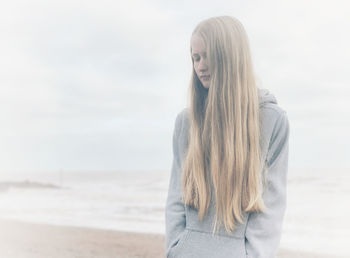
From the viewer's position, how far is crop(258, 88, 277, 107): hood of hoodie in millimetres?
1256

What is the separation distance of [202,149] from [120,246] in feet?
17.1

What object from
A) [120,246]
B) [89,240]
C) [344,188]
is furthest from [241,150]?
[344,188]

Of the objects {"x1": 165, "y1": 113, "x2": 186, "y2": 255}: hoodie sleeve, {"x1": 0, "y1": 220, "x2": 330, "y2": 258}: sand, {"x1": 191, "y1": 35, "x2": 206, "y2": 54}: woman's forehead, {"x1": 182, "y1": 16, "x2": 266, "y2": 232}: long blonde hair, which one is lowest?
{"x1": 0, "y1": 220, "x2": 330, "y2": 258}: sand

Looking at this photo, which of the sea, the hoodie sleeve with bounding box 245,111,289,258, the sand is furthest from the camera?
the sea

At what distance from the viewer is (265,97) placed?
1259 millimetres

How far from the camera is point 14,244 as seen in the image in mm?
6648

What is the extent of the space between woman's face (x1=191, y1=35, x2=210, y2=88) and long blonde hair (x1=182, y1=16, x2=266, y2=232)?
0.02m

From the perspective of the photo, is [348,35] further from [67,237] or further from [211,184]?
[211,184]

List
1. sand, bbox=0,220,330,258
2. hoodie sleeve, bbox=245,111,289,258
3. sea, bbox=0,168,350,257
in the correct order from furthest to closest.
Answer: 1. sea, bbox=0,168,350,257
2. sand, bbox=0,220,330,258
3. hoodie sleeve, bbox=245,111,289,258

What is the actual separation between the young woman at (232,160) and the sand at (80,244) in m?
4.63

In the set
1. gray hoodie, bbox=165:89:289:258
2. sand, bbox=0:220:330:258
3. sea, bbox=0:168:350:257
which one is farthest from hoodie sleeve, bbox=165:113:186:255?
sea, bbox=0:168:350:257

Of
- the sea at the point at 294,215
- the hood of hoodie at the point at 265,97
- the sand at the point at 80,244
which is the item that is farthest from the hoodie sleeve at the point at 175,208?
the sea at the point at 294,215

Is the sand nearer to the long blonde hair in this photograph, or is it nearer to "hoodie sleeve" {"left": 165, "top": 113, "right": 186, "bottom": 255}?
"hoodie sleeve" {"left": 165, "top": 113, "right": 186, "bottom": 255}

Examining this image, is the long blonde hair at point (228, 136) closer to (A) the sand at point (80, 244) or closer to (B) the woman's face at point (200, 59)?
(B) the woman's face at point (200, 59)
